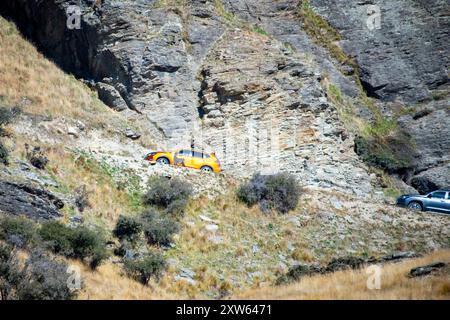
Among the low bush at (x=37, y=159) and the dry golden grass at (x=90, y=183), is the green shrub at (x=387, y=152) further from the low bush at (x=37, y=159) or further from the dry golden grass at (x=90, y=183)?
the low bush at (x=37, y=159)

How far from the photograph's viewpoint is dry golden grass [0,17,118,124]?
2955cm

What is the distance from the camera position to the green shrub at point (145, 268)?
18.1 m

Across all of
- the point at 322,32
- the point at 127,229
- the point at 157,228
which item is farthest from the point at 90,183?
the point at 322,32

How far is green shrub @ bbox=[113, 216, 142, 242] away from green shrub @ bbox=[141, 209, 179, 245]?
39 centimetres

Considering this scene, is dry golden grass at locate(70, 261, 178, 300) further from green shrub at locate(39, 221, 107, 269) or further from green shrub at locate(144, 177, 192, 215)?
green shrub at locate(144, 177, 192, 215)

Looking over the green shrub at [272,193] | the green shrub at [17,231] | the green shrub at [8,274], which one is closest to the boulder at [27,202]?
the green shrub at [17,231]

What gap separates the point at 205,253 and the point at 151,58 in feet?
50.8

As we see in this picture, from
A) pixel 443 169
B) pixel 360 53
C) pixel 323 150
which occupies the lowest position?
pixel 443 169

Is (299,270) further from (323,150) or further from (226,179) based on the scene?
(323,150)

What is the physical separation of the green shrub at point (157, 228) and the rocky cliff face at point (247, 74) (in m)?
8.45

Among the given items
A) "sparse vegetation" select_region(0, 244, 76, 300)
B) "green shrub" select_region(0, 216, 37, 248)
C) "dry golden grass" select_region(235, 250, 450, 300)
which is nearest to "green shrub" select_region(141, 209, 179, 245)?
"dry golden grass" select_region(235, 250, 450, 300)

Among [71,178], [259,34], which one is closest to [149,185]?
[71,178]

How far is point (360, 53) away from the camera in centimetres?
4025

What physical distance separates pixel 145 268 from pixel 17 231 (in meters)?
4.09
